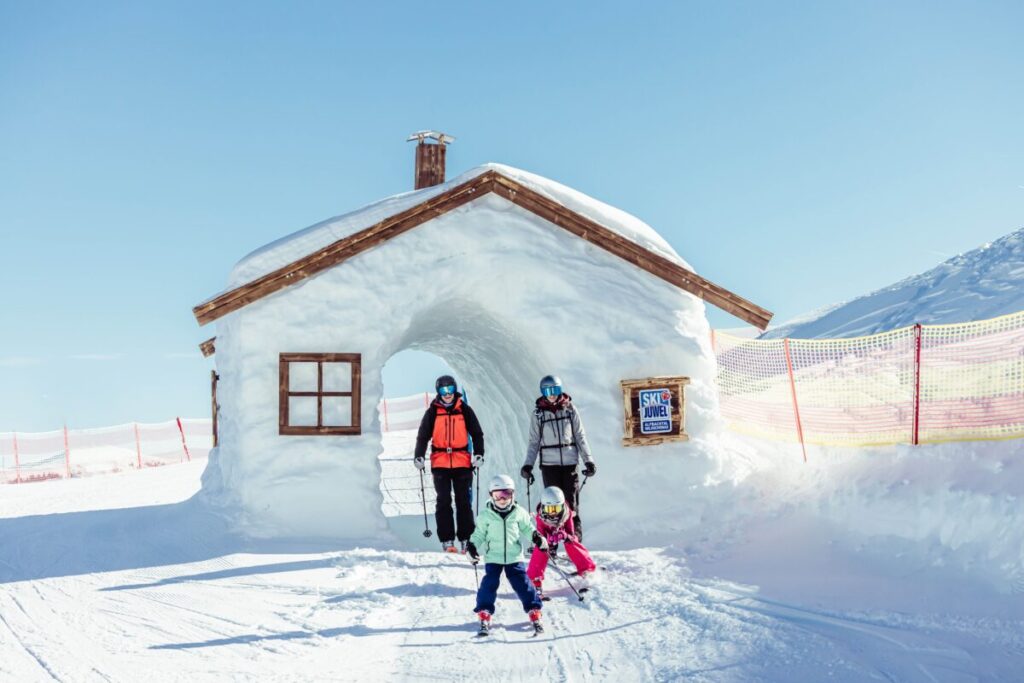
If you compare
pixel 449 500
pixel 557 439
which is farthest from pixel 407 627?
pixel 557 439

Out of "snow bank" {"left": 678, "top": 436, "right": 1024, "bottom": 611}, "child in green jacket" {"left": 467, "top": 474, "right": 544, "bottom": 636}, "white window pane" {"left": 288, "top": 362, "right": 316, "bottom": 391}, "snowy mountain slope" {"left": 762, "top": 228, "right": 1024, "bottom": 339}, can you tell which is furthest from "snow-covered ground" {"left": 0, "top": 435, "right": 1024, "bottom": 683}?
"snowy mountain slope" {"left": 762, "top": 228, "right": 1024, "bottom": 339}

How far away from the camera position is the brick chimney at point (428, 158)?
12258mm

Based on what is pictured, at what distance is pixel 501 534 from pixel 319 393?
3914 millimetres

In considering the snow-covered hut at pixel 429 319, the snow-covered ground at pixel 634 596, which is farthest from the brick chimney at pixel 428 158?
the snow-covered ground at pixel 634 596

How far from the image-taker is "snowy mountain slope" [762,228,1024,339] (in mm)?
64625

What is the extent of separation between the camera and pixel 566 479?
7.68m

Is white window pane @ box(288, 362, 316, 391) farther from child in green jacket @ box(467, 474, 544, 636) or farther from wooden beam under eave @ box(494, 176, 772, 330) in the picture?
child in green jacket @ box(467, 474, 544, 636)

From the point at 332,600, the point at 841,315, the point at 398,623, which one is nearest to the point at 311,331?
the point at 332,600

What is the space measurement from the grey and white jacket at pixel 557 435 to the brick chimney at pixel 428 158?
19.1 feet

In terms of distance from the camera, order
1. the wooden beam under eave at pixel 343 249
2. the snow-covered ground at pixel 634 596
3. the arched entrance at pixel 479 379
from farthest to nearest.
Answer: the arched entrance at pixel 479 379
the wooden beam under eave at pixel 343 249
the snow-covered ground at pixel 634 596

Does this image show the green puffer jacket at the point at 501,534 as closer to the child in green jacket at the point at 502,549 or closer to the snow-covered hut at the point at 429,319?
the child in green jacket at the point at 502,549

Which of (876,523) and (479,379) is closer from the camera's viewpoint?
(876,523)

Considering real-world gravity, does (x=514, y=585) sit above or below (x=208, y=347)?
below

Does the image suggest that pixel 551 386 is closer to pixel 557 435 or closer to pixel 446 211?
pixel 557 435
